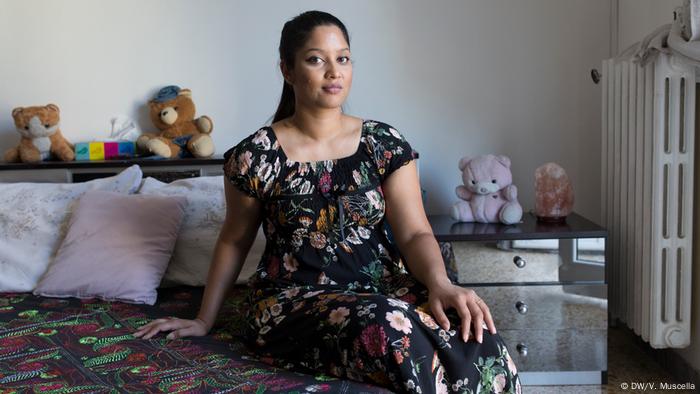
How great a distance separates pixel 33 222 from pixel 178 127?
26.5 inches

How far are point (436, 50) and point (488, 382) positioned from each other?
1667mm

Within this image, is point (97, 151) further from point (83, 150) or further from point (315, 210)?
point (315, 210)

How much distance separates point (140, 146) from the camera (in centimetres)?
270

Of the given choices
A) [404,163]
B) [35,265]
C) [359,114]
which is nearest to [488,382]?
[404,163]

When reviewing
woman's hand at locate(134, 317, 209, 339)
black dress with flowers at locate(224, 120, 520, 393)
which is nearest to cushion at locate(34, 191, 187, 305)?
woman's hand at locate(134, 317, 209, 339)

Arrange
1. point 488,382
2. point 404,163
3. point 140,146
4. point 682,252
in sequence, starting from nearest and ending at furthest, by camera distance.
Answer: point 488,382 → point 404,163 → point 682,252 → point 140,146

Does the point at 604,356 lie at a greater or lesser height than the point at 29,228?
lesser

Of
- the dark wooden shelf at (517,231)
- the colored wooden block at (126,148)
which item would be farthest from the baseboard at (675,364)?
the colored wooden block at (126,148)

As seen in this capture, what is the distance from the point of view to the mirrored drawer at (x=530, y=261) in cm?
226

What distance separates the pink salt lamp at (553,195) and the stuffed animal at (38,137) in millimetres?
1657

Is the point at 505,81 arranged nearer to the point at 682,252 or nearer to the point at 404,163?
the point at 682,252

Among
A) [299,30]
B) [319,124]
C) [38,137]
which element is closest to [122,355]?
[319,124]

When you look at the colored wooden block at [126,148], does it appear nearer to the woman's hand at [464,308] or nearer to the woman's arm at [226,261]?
the woman's arm at [226,261]

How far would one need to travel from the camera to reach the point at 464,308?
4.42 ft
